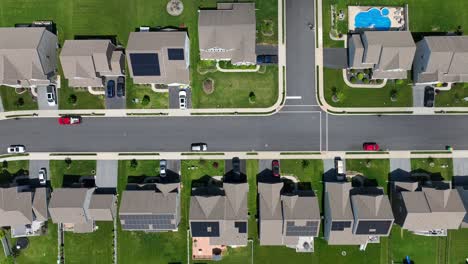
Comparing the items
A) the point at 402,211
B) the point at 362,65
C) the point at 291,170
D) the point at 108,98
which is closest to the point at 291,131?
the point at 291,170

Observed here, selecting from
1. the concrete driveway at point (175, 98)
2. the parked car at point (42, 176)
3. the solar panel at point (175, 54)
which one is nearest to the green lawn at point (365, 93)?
the concrete driveway at point (175, 98)

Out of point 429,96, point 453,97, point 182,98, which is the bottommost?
point 453,97

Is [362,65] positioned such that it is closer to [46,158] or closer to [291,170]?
[291,170]

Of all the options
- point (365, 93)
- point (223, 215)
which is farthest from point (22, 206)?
point (365, 93)

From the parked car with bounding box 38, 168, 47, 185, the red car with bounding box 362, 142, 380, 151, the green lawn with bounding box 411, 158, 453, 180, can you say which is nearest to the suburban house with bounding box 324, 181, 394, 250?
the red car with bounding box 362, 142, 380, 151

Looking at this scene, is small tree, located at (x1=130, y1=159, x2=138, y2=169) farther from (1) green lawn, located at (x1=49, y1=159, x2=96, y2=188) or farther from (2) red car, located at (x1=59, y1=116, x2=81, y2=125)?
(2) red car, located at (x1=59, y1=116, x2=81, y2=125)

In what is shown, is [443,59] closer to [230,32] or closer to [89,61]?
[230,32]

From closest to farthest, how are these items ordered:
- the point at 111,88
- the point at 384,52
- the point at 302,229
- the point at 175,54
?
the point at 384,52 → the point at 175,54 → the point at 302,229 → the point at 111,88
